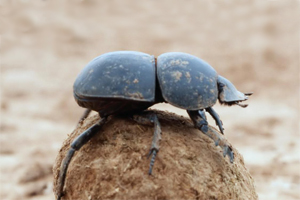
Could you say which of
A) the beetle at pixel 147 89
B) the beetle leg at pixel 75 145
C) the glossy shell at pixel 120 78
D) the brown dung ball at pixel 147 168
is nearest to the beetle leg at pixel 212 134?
the beetle at pixel 147 89

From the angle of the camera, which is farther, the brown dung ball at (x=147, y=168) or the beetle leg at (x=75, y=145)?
the beetle leg at (x=75, y=145)

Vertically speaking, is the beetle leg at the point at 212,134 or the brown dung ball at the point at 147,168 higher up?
the beetle leg at the point at 212,134

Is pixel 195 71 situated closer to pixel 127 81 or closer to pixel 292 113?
pixel 127 81

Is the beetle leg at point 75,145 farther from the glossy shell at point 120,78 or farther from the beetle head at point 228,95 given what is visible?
the beetle head at point 228,95

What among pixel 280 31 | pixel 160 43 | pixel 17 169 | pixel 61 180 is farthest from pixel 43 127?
pixel 280 31

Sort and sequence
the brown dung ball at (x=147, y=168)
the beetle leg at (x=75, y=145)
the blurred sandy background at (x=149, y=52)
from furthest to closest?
1. the blurred sandy background at (x=149, y=52)
2. the beetle leg at (x=75, y=145)
3. the brown dung ball at (x=147, y=168)

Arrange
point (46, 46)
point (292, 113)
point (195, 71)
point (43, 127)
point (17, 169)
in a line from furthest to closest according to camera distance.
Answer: point (46, 46)
point (292, 113)
point (43, 127)
point (17, 169)
point (195, 71)

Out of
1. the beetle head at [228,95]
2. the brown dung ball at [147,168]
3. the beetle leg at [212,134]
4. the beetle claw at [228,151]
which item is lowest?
the brown dung ball at [147,168]
